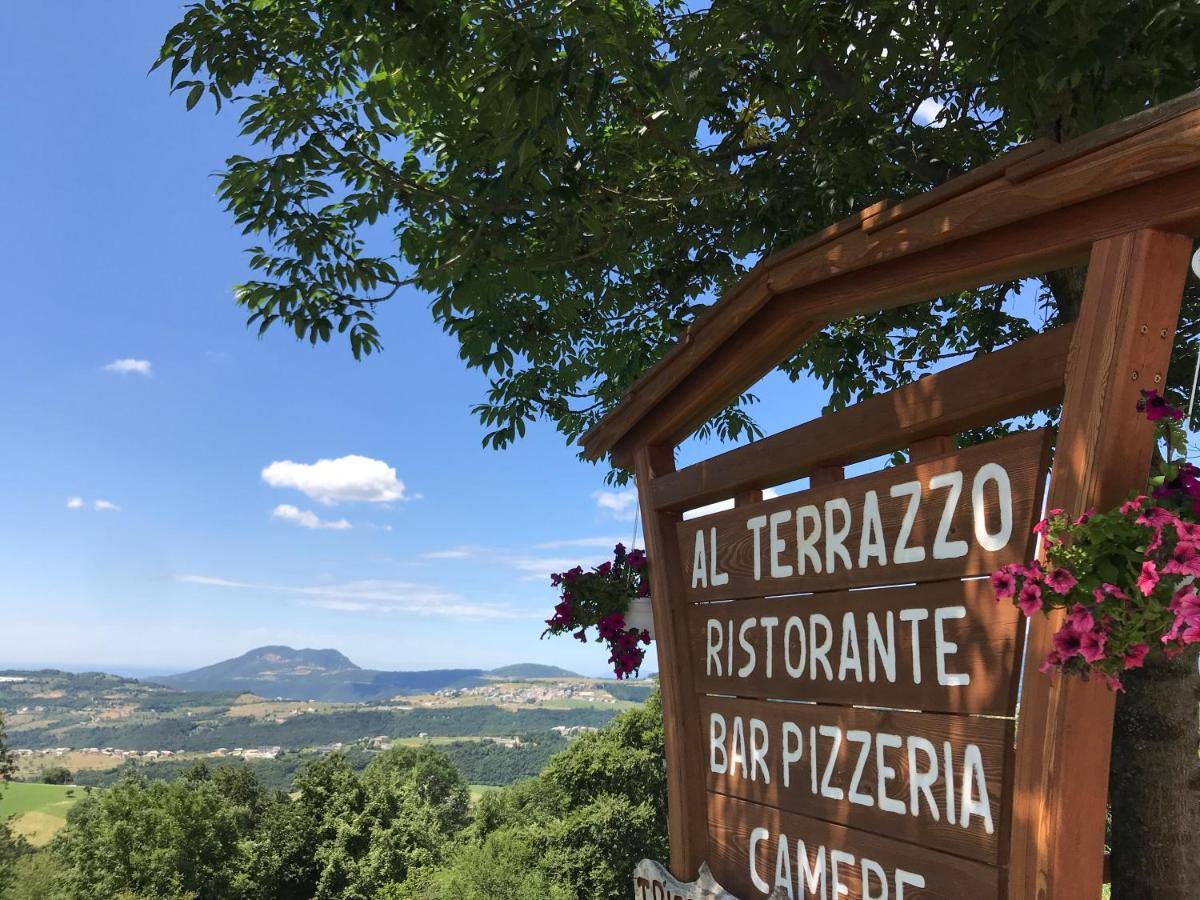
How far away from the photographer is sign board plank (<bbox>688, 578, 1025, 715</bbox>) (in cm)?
224

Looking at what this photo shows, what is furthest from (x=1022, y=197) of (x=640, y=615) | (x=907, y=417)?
(x=640, y=615)

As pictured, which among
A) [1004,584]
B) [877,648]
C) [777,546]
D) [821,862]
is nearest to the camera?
[1004,584]

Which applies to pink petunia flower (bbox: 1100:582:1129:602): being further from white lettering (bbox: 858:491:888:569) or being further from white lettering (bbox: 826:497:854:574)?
white lettering (bbox: 826:497:854:574)

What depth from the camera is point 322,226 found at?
17.5ft

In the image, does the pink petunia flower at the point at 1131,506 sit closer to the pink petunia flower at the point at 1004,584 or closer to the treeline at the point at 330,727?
the pink petunia flower at the point at 1004,584

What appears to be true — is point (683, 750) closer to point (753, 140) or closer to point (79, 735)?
point (753, 140)

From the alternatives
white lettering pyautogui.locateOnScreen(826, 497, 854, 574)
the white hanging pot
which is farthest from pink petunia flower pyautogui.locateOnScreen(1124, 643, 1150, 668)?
the white hanging pot

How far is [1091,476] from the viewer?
1989mm

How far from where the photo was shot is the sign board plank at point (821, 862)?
230 centimetres

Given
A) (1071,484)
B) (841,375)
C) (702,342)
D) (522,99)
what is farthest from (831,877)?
(841,375)

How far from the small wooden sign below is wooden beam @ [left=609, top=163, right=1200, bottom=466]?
76.8 inches

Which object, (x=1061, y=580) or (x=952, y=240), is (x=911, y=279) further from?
(x=1061, y=580)

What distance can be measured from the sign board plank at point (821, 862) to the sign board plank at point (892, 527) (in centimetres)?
78

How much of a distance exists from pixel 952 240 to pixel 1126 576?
3.68 ft
